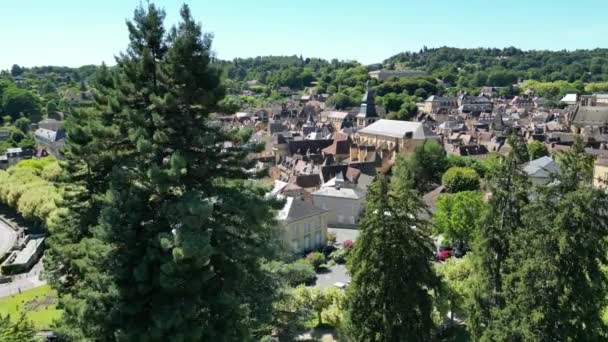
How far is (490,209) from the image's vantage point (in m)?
18.2

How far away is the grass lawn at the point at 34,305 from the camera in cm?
2984

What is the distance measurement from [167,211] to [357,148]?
51.2 metres

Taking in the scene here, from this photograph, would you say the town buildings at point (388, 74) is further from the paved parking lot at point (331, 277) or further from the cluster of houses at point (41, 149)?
the paved parking lot at point (331, 277)

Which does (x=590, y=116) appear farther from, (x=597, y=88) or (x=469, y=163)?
(x=597, y=88)

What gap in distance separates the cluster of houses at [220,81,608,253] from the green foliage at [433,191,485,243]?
519 cm

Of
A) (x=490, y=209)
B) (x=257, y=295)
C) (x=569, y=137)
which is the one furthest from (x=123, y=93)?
(x=569, y=137)

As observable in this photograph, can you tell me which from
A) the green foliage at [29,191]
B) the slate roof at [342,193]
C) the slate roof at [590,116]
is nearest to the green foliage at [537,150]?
the slate roof at [590,116]

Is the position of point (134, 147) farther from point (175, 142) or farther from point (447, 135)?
Result: point (447, 135)

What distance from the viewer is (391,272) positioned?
18391 millimetres

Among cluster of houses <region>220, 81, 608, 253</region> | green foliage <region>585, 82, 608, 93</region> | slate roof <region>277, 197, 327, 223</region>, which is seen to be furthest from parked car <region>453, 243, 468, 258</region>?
green foliage <region>585, 82, 608, 93</region>

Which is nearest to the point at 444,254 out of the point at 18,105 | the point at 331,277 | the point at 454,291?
the point at 331,277

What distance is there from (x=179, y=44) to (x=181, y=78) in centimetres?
85

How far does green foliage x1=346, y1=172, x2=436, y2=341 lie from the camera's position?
60.4ft

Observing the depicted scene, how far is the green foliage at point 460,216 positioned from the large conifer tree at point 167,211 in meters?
23.3
